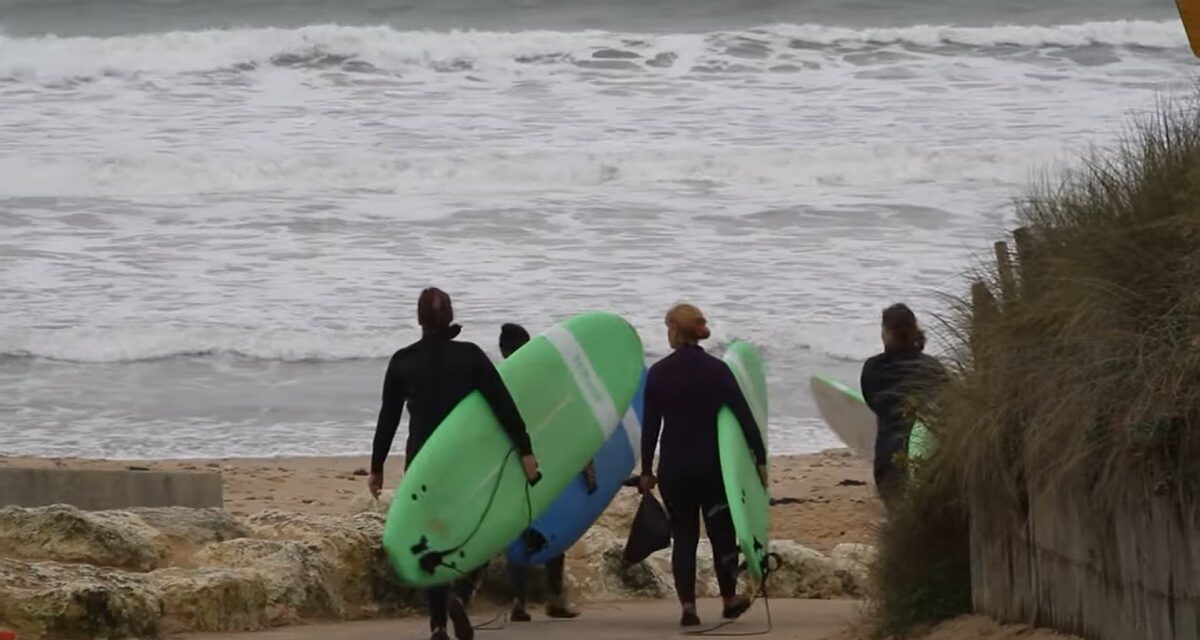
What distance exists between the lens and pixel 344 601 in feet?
25.6

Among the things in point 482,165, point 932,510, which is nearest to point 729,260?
point 482,165

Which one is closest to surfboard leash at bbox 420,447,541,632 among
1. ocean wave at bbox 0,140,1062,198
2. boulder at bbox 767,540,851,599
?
boulder at bbox 767,540,851,599

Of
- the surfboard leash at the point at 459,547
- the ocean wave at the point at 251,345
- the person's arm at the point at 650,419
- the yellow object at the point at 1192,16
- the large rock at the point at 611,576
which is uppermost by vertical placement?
the yellow object at the point at 1192,16

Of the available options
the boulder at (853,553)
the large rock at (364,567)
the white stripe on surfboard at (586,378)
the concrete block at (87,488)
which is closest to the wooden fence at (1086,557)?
the white stripe on surfboard at (586,378)

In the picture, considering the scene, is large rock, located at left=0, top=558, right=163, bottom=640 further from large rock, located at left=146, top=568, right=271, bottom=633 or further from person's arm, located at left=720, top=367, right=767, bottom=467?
person's arm, located at left=720, top=367, right=767, bottom=467

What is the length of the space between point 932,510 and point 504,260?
520 inches

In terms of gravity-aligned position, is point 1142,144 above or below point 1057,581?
above

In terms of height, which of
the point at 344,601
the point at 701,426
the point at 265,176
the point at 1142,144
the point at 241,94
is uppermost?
the point at 241,94

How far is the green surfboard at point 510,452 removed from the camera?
22.9ft

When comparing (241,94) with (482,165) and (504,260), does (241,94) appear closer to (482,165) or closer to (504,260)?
(482,165)

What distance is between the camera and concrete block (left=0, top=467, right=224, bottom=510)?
371 inches

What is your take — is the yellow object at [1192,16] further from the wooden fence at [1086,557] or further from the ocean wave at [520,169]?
the ocean wave at [520,169]

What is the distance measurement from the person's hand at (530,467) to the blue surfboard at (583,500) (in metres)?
0.67

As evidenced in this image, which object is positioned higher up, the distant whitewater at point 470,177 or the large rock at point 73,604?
the distant whitewater at point 470,177
